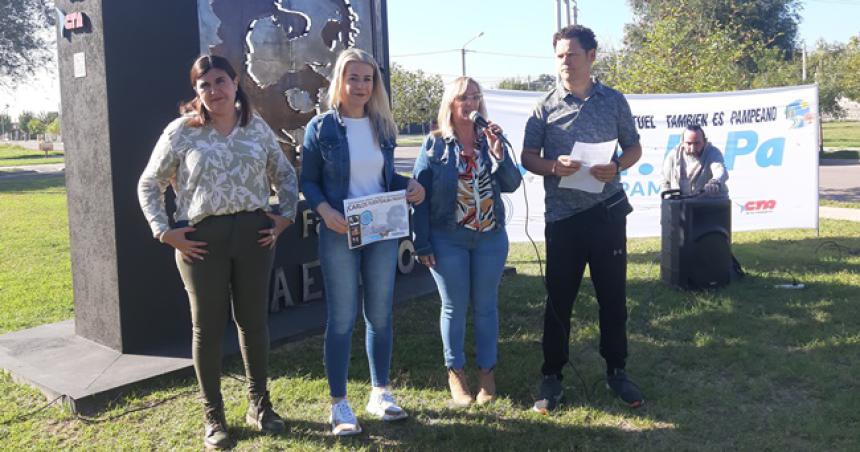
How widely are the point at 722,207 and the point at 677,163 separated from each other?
0.76 meters

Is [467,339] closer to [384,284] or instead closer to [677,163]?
[384,284]

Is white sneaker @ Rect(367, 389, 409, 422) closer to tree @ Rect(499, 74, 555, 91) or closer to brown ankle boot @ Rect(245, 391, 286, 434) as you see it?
brown ankle boot @ Rect(245, 391, 286, 434)

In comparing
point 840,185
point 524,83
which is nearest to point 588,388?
point 840,185

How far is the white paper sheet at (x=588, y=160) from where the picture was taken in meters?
3.66

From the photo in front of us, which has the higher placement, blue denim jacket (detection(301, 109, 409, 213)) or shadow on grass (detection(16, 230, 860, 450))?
blue denim jacket (detection(301, 109, 409, 213))

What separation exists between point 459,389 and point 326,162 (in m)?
1.57

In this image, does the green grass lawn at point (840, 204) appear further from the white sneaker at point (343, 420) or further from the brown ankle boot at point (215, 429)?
the brown ankle boot at point (215, 429)

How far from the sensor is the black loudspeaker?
6598 mm

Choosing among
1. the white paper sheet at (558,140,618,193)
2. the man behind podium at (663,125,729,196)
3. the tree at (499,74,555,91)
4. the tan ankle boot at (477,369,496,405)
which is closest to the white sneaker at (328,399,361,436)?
the tan ankle boot at (477,369,496,405)

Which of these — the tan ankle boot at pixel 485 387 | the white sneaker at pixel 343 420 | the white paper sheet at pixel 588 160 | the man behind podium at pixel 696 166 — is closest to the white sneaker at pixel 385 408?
the white sneaker at pixel 343 420

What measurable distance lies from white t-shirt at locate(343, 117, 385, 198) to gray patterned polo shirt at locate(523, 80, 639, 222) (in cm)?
96

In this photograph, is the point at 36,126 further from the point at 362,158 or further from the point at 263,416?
the point at 362,158

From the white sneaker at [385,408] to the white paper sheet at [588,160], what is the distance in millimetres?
1544

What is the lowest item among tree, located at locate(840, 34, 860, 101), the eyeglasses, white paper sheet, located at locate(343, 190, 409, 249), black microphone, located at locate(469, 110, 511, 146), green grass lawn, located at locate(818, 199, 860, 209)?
green grass lawn, located at locate(818, 199, 860, 209)
